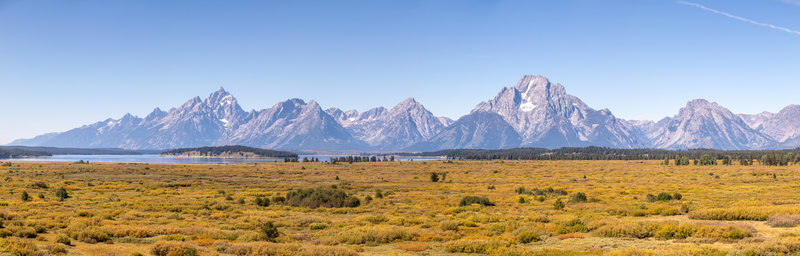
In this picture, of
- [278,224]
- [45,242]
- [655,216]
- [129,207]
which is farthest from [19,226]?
[655,216]

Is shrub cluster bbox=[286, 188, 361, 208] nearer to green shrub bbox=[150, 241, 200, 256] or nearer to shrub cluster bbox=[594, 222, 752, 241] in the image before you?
green shrub bbox=[150, 241, 200, 256]

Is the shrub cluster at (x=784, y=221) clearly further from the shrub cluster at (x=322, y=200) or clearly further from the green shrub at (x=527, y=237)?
the shrub cluster at (x=322, y=200)

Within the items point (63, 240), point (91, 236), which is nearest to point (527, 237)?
point (91, 236)

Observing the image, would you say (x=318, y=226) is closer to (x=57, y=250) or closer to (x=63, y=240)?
(x=63, y=240)

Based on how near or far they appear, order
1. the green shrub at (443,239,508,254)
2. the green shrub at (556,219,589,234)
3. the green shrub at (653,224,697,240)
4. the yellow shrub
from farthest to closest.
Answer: the green shrub at (556,219,589,234)
the green shrub at (653,224,697,240)
the yellow shrub
the green shrub at (443,239,508,254)

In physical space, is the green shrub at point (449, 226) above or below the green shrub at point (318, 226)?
above

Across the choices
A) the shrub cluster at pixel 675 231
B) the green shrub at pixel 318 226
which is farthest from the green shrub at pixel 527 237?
the green shrub at pixel 318 226

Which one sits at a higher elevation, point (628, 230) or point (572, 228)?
point (628, 230)

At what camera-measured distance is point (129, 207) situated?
41.9 m

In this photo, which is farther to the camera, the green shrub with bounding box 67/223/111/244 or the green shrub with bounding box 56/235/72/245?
the green shrub with bounding box 67/223/111/244

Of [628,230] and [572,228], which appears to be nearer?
[628,230]

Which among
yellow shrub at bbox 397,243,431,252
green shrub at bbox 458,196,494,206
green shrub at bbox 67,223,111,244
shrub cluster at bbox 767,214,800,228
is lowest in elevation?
green shrub at bbox 458,196,494,206

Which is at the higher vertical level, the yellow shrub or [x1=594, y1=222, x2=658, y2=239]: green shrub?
[x1=594, y1=222, x2=658, y2=239]: green shrub

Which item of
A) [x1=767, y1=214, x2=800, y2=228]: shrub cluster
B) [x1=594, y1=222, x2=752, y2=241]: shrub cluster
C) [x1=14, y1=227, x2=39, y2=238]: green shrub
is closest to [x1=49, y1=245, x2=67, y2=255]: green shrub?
[x1=14, y1=227, x2=39, y2=238]: green shrub
